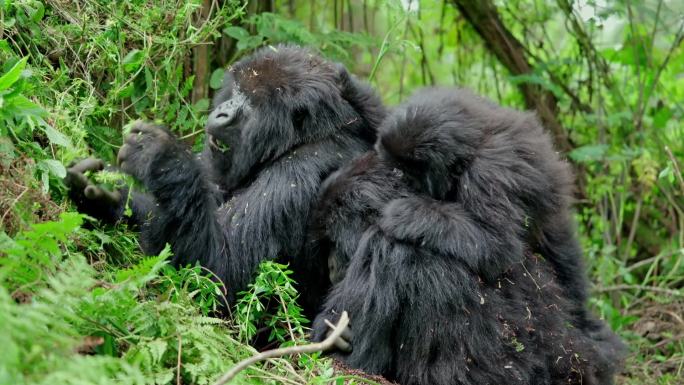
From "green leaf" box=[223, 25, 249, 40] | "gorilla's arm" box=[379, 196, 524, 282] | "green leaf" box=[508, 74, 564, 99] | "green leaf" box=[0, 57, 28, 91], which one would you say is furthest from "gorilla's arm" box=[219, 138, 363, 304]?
"green leaf" box=[508, 74, 564, 99]

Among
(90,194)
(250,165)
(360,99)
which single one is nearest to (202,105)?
(250,165)

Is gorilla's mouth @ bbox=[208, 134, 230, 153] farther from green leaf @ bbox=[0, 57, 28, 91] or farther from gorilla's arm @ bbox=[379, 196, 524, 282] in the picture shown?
green leaf @ bbox=[0, 57, 28, 91]

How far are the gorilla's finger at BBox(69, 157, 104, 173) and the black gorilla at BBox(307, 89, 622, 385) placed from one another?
101cm

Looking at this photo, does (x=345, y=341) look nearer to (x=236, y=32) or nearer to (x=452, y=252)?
(x=452, y=252)

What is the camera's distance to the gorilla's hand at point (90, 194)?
3.35m

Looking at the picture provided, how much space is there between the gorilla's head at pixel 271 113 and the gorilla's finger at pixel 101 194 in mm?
649

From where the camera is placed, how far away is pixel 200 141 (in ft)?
15.0

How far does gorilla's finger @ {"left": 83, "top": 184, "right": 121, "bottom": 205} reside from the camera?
3371mm

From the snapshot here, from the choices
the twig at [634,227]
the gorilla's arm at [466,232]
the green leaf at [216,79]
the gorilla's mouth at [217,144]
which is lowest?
the twig at [634,227]

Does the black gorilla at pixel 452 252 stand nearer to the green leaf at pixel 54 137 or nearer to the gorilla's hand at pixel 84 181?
the gorilla's hand at pixel 84 181

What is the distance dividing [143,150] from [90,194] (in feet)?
0.95

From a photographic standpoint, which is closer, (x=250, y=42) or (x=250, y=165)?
(x=250, y=165)

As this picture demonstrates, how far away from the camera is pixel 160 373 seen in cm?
247

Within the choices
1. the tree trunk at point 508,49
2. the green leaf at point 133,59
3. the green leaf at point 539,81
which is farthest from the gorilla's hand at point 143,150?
the tree trunk at point 508,49
